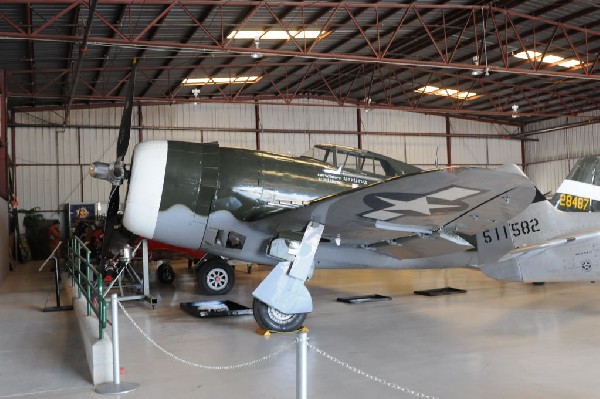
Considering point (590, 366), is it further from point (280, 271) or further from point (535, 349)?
point (280, 271)

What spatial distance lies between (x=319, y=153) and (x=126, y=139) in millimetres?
3051

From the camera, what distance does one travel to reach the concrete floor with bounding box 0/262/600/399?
5.02 meters

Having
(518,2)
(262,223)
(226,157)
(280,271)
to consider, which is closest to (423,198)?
(280,271)

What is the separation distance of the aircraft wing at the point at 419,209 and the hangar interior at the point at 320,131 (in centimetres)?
125

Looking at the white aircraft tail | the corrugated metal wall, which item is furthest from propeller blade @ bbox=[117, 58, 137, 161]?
the corrugated metal wall

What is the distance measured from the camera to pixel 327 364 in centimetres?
576

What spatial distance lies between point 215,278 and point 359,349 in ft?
18.4

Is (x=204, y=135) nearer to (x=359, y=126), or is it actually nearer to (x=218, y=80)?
(x=218, y=80)

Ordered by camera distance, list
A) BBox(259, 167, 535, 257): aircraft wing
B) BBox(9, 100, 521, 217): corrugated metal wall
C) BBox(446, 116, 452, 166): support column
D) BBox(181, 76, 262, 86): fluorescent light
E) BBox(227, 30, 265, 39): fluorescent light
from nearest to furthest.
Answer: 1. BBox(259, 167, 535, 257): aircraft wing
2. BBox(227, 30, 265, 39): fluorescent light
3. BBox(181, 76, 262, 86): fluorescent light
4. BBox(9, 100, 521, 217): corrugated metal wall
5. BBox(446, 116, 452, 166): support column

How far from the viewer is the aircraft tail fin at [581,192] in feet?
29.5

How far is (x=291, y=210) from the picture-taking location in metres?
7.37

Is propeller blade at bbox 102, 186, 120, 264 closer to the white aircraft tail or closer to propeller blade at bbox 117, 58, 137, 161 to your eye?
propeller blade at bbox 117, 58, 137, 161

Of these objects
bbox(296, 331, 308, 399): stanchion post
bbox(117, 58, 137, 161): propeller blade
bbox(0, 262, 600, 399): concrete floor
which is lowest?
bbox(0, 262, 600, 399): concrete floor

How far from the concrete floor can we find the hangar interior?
34mm
